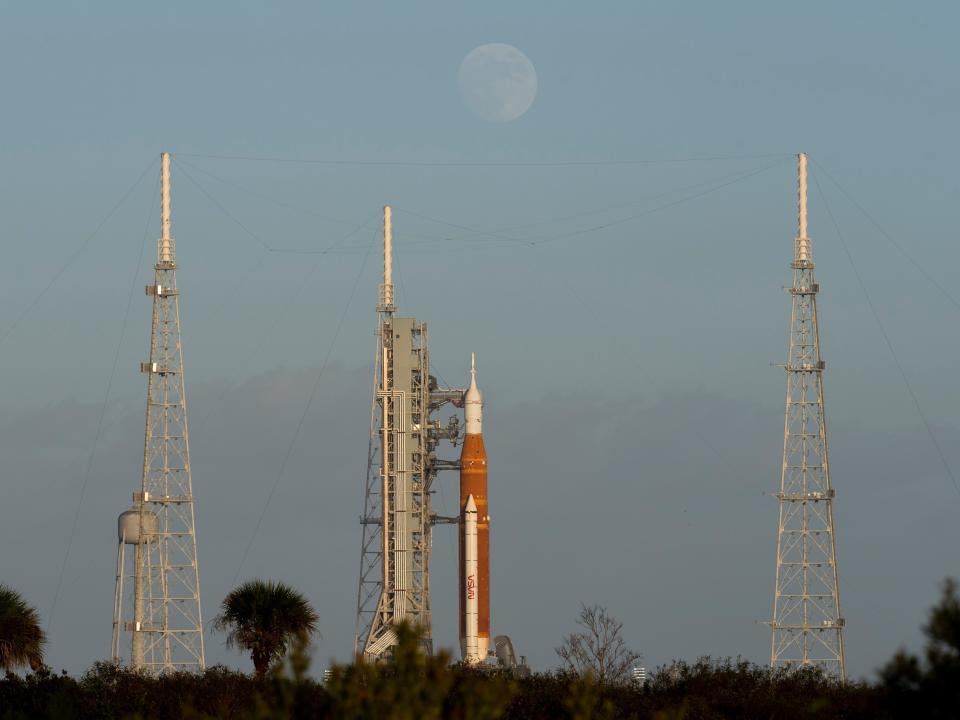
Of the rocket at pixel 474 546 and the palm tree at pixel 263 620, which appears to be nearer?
the palm tree at pixel 263 620

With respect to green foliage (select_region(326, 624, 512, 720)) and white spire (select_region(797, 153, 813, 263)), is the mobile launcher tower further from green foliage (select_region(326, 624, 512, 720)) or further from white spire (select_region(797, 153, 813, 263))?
green foliage (select_region(326, 624, 512, 720))

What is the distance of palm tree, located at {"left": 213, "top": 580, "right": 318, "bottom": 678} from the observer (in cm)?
5138

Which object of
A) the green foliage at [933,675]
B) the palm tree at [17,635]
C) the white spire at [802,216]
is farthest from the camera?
the white spire at [802,216]

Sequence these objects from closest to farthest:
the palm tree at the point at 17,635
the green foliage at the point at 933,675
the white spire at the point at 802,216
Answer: the green foliage at the point at 933,675
the palm tree at the point at 17,635
the white spire at the point at 802,216

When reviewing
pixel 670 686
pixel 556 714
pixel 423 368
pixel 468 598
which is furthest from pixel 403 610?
pixel 556 714

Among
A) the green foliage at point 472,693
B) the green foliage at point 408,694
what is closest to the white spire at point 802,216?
the green foliage at point 472,693

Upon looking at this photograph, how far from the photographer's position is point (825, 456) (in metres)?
72.4

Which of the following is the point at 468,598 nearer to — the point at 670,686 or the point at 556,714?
the point at 670,686

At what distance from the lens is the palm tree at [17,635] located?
48.4 meters

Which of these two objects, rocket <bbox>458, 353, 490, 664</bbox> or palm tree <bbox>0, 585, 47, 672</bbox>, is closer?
palm tree <bbox>0, 585, 47, 672</bbox>

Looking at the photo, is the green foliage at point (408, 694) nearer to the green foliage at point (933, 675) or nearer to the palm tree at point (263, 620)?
the green foliage at point (933, 675)

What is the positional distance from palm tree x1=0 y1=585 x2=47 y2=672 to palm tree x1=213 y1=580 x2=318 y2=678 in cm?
514

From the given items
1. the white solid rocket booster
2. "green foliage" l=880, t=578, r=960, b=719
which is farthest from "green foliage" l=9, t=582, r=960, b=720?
the white solid rocket booster

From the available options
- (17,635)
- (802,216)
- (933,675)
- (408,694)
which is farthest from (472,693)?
(802,216)
